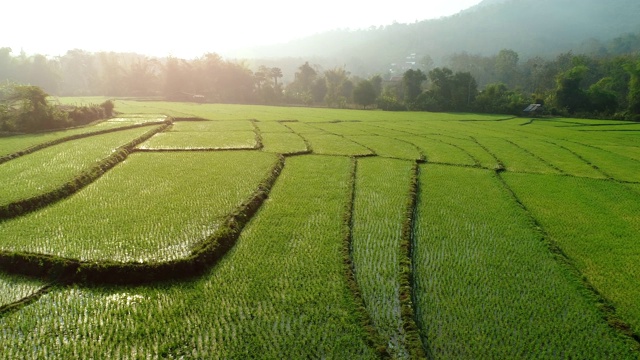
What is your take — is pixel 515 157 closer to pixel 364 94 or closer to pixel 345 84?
pixel 364 94

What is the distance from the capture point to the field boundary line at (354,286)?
5.21 m

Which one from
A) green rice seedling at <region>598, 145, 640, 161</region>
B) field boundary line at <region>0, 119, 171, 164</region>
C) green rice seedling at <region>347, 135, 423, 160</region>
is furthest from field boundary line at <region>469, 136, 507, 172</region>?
field boundary line at <region>0, 119, 171, 164</region>

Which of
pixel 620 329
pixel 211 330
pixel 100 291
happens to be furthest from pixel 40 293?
pixel 620 329

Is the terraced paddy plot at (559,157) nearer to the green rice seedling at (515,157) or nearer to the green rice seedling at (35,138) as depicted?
the green rice seedling at (515,157)

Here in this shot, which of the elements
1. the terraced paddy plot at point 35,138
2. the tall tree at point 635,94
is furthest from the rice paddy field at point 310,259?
the tall tree at point 635,94

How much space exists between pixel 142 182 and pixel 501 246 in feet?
31.7

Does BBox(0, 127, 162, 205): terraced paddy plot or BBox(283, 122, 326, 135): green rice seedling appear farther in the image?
BBox(283, 122, 326, 135): green rice seedling

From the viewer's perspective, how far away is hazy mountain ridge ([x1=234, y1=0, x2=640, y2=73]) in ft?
437

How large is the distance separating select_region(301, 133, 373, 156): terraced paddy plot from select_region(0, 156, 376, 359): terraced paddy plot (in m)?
8.89

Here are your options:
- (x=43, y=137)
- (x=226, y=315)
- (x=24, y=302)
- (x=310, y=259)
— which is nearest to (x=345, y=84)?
(x=43, y=137)

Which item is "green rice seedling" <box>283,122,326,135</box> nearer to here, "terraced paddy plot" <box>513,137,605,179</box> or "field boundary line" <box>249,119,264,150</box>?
"field boundary line" <box>249,119,264,150</box>

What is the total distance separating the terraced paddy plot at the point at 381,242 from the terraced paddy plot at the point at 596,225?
11.3 ft

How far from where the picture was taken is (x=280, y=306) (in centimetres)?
598

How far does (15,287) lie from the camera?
6.48 m
